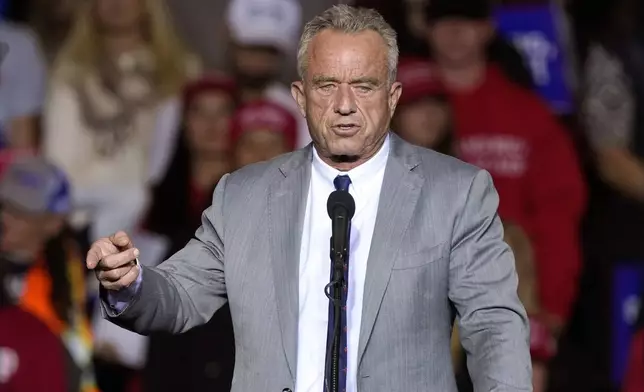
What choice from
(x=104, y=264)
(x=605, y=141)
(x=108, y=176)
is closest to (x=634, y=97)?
(x=605, y=141)

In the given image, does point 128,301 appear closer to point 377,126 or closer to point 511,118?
point 377,126

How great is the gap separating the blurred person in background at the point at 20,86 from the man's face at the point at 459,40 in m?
1.78

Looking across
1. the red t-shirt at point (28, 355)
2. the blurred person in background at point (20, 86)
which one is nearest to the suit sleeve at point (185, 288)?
the red t-shirt at point (28, 355)

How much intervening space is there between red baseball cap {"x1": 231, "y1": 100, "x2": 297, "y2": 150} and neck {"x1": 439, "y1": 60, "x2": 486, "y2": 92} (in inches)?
27.6

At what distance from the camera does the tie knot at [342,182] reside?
2807mm

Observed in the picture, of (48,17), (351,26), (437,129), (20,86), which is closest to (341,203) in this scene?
(351,26)

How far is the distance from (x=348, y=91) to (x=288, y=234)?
1.05 feet

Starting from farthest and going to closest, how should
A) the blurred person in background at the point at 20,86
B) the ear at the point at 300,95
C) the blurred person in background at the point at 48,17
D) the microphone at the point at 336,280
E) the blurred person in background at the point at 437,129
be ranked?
the blurred person in background at the point at 48,17 → the blurred person in background at the point at 20,86 → the blurred person in background at the point at 437,129 → the ear at the point at 300,95 → the microphone at the point at 336,280

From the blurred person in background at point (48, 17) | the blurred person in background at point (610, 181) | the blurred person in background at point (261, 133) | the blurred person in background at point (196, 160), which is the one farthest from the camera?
the blurred person in background at point (48, 17)

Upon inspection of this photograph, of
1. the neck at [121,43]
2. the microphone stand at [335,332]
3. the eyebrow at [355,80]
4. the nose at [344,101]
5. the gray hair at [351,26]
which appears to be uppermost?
the neck at [121,43]

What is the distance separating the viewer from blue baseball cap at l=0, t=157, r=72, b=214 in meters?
5.57

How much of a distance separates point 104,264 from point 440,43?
3689mm

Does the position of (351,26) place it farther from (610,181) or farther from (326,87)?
(610,181)

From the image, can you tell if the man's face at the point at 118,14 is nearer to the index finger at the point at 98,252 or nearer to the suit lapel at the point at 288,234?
the suit lapel at the point at 288,234
